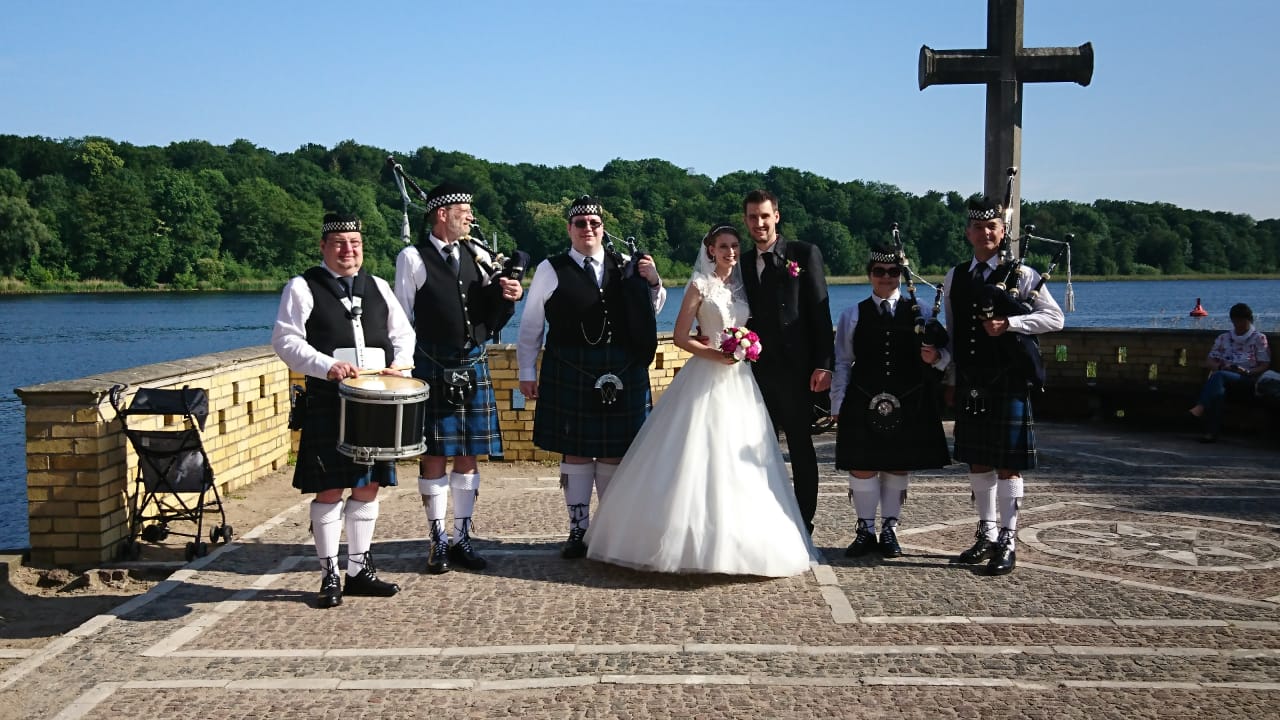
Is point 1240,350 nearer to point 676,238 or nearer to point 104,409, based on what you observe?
point 104,409

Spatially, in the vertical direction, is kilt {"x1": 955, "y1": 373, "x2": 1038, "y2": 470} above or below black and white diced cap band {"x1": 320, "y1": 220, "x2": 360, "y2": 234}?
below

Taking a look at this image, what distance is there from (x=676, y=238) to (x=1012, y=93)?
4412 cm

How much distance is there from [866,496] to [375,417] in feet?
9.00

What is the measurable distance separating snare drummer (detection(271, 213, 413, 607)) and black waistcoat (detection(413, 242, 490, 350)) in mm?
391

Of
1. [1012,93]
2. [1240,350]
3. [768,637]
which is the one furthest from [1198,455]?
[768,637]

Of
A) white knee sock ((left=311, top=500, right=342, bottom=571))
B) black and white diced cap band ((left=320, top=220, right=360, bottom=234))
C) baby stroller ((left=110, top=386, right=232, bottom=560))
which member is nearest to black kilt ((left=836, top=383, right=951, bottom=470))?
white knee sock ((left=311, top=500, right=342, bottom=571))

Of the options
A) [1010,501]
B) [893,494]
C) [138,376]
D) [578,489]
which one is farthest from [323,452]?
[1010,501]

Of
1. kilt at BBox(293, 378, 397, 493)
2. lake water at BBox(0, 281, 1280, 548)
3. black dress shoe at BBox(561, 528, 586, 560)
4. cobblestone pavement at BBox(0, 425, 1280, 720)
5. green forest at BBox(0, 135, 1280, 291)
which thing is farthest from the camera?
green forest at BBox(0, 135, 1280, 291)

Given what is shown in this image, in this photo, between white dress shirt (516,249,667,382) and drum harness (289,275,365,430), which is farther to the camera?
white dress shirt (516,249,667,382)

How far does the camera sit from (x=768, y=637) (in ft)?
16.2

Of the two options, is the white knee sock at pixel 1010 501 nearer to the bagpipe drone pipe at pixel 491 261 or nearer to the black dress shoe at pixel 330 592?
the bagpipe drone pipe at pixel 491 261

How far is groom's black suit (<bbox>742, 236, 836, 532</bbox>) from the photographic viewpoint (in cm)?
629

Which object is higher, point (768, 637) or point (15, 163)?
point (15, 163)

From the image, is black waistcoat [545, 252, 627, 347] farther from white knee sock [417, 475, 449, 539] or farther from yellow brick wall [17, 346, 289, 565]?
yellow brick wall [17, 346, 289, 565]
